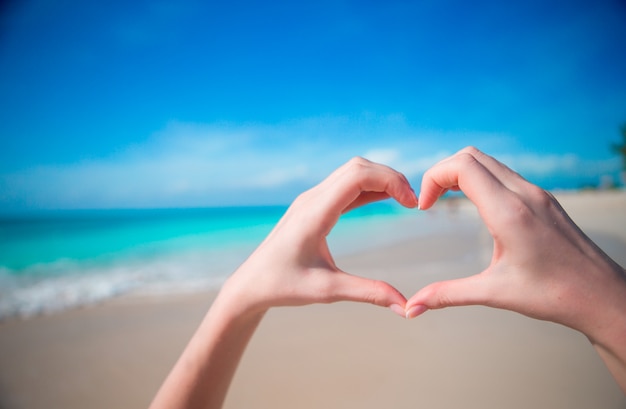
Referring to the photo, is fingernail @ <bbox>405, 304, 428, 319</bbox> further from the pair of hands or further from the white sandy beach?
the white sandy beach

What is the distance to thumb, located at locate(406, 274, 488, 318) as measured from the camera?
0.96 m

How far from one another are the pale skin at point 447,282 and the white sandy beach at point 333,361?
172cm

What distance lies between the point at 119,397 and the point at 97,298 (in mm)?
3435

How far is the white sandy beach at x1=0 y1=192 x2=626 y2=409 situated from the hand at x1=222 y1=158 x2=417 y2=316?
6.12 ft

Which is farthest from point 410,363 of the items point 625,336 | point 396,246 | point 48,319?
point 396,246

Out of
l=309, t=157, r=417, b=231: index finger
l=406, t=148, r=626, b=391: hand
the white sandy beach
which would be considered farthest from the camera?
the white sandy beach

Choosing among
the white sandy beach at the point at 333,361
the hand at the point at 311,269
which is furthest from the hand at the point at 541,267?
the white sandy beach at the point at 333,361

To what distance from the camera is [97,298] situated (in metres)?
5.38

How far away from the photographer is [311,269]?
1.01 m

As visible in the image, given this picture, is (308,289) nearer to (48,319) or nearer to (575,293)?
(575,293)

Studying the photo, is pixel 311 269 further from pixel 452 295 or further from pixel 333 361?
pixel 333 361

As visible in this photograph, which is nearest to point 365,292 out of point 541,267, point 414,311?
point 414,311

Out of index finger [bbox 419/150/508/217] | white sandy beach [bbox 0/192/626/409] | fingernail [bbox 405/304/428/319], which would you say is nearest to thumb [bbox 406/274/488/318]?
fingernail [bbox 405/304/428/319]

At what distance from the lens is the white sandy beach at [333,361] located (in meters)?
2.45
